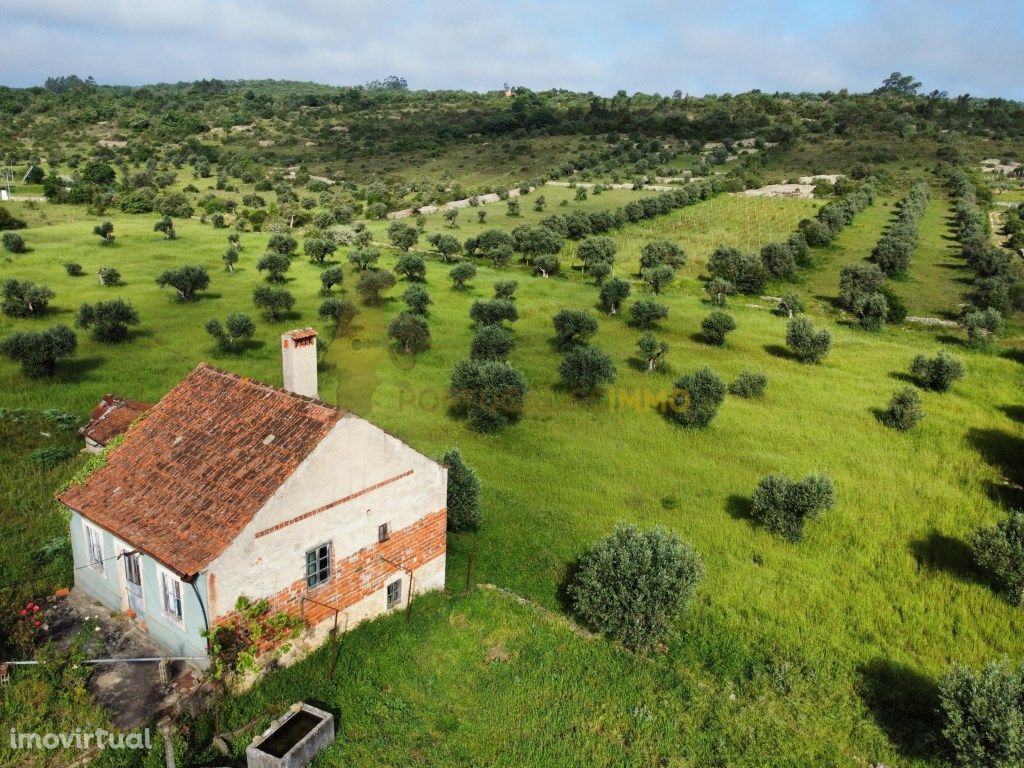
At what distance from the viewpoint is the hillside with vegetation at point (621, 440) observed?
16625mm

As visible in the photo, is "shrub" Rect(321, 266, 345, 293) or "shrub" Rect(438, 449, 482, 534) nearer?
"shrub" Rect(438, 449, 482, 534)

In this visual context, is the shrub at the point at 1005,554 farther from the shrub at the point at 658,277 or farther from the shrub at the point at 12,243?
the shrub at the point at 12,243

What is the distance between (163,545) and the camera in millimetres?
15383

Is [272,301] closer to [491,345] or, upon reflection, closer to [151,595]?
[491,345]

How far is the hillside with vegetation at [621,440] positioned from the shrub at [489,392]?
17 cm

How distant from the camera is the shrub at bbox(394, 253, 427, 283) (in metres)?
62.5

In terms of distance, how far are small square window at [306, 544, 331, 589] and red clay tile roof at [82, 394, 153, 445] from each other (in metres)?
15.0

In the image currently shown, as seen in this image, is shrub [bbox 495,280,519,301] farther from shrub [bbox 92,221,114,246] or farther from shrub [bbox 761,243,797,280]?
shrub [bbox 92,221,114,246]

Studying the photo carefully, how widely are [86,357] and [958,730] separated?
4691 cm

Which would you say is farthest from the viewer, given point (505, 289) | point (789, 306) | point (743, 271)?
point (743, 271)

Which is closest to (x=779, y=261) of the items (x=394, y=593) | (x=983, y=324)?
(x=983, y=324)

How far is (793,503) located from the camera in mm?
26141

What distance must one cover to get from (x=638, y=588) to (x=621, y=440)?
1564 centimetres

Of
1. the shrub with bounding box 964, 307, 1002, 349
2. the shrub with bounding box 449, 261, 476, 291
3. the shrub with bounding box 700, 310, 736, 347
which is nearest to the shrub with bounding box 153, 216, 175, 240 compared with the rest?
the shrub with bounding box 449, 261, 476, 291
